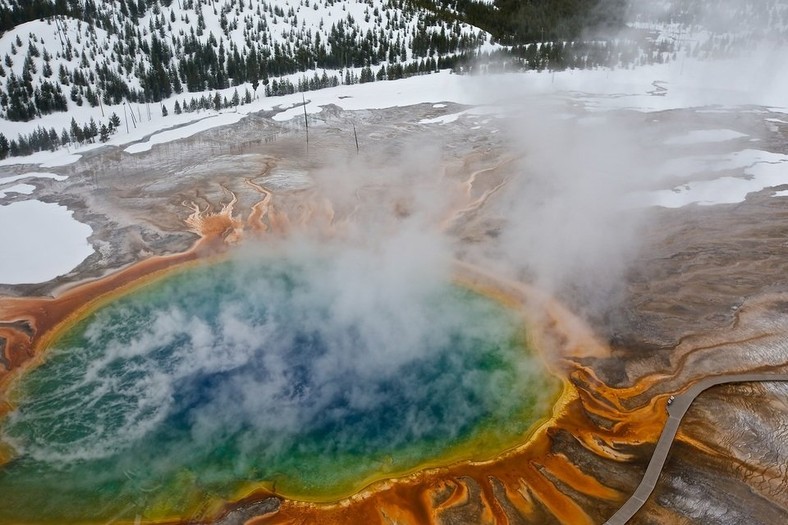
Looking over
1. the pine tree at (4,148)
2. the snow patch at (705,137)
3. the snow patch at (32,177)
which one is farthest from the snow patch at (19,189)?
the snow patch at (705,137)

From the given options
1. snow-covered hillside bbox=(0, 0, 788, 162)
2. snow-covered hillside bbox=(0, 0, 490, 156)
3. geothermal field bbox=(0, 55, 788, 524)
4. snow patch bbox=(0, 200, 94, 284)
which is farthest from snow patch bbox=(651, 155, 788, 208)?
snow-covered hillside bbox=(0, 0, 490, 156)

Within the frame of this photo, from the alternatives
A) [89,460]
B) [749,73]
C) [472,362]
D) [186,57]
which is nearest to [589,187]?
[472,362]

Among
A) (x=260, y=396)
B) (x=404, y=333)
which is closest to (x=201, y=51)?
(x=404, y=333)

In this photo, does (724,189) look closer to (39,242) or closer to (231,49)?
(39,242)

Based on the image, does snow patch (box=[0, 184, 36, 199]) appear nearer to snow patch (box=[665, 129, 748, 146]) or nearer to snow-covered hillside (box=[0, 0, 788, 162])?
snow-covered hillside (box=[0, 0, 788, 162])

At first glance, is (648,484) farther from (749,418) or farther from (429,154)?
(429,154)

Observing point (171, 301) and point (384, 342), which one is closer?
point (384, 342)

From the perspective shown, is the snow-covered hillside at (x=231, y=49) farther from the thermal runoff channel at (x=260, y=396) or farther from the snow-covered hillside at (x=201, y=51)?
the thermal runoff channel at (x=260, y=396)
